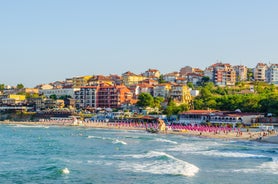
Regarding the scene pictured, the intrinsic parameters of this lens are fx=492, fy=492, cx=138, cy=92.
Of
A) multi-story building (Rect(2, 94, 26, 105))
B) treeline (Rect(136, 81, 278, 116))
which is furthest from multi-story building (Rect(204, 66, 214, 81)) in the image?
multi-story building (Rect(2, 94, 26, 105))

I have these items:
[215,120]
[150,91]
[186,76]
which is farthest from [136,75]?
[215,120]

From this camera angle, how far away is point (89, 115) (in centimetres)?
11200

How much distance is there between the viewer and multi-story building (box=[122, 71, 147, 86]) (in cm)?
15150

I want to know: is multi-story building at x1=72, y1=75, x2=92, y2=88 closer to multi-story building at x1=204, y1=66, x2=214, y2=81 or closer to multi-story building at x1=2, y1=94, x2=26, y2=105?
multi-story building at x1=2, y1=94, x2=26, y2=105

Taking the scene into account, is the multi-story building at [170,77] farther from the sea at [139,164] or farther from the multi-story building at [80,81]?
the sea at [139,164]

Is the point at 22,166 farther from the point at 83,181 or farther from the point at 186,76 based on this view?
the point at 186,76

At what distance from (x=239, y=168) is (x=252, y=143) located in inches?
827

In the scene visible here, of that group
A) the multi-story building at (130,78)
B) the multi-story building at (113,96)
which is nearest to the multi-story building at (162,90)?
the multi-story building at (113,96)

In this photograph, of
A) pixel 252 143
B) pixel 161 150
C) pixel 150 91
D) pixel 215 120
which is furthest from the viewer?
pixel 150 91

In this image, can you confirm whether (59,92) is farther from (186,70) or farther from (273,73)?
(273,73)

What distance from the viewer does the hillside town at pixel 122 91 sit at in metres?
121

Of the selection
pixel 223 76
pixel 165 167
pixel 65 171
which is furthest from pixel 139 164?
pixel 223 76

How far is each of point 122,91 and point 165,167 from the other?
89290mm

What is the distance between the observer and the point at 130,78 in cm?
15212
